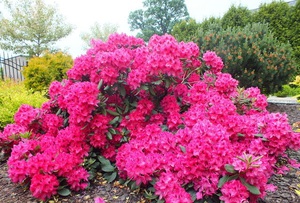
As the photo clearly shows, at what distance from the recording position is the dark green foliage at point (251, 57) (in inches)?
243

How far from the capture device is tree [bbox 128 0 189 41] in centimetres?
2120

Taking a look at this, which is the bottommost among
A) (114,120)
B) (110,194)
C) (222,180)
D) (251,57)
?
(110,194)

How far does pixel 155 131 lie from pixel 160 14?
2016 centimetres

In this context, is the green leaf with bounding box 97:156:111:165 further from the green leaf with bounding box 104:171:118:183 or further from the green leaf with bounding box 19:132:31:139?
the green leaf with bounding box 19:132:31:139

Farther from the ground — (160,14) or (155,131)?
(160,14)

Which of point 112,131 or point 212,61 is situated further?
point 212,61

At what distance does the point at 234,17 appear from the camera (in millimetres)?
8844

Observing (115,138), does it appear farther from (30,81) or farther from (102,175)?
(30,81)

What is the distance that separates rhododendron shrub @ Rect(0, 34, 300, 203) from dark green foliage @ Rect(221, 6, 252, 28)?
6378 millimetres

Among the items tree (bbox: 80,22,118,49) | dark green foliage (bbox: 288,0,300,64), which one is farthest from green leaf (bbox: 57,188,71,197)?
tree (bbox: 80,22,118,49)

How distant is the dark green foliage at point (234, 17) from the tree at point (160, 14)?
12.4 m

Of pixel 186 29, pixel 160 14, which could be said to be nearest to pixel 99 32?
pixel 160 14

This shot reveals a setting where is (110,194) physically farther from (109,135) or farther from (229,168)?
(229,168)

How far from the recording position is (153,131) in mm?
2484
